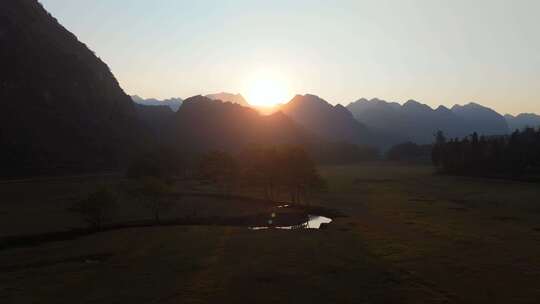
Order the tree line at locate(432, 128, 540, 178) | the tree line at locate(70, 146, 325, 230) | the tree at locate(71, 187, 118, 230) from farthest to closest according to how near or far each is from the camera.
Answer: the tree line at locate(432, 128, 540, 178), the tree line at locate(70, 146, 325, 230), the tree at locate(71, 187, 118, 230)

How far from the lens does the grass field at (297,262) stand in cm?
3622

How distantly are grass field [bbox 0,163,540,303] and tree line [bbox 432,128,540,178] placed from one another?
83.7 meters

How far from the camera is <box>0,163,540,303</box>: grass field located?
119 feet

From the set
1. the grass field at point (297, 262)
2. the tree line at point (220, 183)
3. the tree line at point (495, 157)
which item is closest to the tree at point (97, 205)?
the tree line at point (220, 183)

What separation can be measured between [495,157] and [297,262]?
15330cm

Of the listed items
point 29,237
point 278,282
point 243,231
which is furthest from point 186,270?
point 29,237

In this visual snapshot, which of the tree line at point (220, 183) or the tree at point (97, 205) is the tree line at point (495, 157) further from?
the tree at point (97, 205)

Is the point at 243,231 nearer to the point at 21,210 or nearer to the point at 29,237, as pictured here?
the point at 29,237

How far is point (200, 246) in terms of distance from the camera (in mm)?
55188

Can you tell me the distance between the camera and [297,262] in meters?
46.5

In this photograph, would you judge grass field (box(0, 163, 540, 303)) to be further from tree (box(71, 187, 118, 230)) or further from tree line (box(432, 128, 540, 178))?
tree line (box(432, 128, 540, 178))

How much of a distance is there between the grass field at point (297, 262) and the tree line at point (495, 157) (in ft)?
275

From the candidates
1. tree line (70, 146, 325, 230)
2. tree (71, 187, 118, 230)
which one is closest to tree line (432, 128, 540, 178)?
tree line (70, 146, 325, 230)

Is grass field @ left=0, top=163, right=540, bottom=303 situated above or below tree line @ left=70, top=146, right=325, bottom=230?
below
